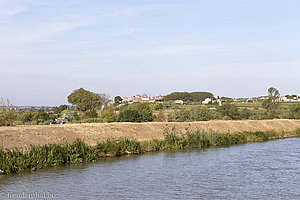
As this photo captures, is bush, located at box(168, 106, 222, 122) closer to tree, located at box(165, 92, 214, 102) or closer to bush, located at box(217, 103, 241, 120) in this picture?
bush, located at box(217, 103, 241, 120)

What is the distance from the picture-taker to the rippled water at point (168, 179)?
53.8ft

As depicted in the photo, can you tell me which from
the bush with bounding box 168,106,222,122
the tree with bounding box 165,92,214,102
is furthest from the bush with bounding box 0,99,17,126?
the tree with bounding box 165,92,214,102

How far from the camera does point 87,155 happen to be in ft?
81.0

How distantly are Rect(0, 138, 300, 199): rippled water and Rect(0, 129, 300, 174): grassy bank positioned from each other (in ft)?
2.79

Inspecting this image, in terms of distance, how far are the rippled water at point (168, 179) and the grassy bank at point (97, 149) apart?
850mm

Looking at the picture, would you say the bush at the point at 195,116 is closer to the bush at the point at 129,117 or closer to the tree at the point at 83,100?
the bush at the point at 129,117

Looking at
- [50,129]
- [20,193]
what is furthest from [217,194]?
[50,129]

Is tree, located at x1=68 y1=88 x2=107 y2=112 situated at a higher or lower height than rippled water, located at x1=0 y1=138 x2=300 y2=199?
higher

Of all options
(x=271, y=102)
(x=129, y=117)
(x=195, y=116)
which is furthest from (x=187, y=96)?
(x=129, y=117)

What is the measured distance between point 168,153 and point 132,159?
4.42 meters

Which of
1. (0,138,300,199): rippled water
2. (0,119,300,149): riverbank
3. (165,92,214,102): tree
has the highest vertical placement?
(165,92,214,102): tree

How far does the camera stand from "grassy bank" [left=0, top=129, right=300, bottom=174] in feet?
68.8

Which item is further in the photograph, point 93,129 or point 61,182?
point 93,129

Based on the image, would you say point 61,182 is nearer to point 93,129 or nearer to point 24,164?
point 24,164
